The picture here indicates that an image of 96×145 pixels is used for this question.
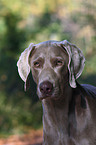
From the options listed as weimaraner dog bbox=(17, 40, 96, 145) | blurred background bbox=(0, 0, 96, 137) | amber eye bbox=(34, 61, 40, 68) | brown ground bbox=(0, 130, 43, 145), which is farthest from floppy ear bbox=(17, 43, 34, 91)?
brown ground bbox=(0, 130, 43, 145)

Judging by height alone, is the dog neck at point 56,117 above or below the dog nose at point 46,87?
below

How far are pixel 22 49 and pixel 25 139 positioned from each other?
3.88m

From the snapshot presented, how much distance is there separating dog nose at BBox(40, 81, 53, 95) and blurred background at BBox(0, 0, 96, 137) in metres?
A: 4.05

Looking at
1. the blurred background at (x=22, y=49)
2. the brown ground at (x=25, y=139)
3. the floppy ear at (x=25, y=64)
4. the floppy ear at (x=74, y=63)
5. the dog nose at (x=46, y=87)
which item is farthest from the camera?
the blurred background at (x=22, y=49)

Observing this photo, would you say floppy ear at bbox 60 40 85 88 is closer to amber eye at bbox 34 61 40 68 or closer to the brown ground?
amber eye at bbox 34 61 40 68

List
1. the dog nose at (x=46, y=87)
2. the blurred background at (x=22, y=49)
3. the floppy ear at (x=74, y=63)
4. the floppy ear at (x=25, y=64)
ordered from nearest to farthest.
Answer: the dog nose at (x=46, y=87), the floppy ear at (x=74, y=63), the floppy ear at (x=25, y=64), the blurred background at (x=22, y=49)

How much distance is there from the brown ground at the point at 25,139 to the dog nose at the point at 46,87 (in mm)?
5965

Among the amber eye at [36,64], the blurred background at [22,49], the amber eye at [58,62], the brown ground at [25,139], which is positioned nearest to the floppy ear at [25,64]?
the amber eye at [36,64]

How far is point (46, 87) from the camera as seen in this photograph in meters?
2.76

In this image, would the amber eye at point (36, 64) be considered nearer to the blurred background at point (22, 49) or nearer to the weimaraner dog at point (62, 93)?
the weimaraner dog at point (62, 93)

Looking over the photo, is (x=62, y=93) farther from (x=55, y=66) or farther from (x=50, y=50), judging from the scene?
(x=50, y=50)

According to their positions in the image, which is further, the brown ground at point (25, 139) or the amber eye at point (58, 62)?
the brown ground at point (25, 139)

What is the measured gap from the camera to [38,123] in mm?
10328

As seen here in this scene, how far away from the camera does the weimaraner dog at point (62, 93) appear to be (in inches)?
112
